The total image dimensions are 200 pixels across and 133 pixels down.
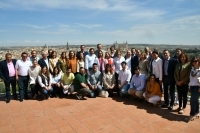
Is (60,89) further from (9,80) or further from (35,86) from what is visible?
(9,80)

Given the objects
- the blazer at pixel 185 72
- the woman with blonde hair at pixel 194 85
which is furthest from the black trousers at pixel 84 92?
the woman with blonde hair at pixel 194 85

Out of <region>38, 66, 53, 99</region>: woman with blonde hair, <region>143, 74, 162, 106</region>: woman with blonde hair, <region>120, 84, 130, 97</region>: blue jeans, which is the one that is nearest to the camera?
<region>143, 74, 162, 106</region>: woman with blonde hair

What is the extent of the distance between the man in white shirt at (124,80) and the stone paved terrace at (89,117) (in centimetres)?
46

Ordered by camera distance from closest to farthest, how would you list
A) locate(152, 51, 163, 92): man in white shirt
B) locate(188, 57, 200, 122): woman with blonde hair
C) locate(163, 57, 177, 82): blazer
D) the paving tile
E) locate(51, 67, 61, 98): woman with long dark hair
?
the paving tile, locate(188, 57, 200, 122): woman with blonde hair, locate(163, 57, 177, 82): blazer, locate(152, 51, 163, 92): man in white shirt, locate(51, 67, 61, 98): woman with long dark hair

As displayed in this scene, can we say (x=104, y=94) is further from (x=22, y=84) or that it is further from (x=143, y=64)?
(x=22, y=84)

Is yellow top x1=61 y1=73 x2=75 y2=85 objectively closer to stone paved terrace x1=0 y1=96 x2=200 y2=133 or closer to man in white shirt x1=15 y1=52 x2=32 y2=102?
stone paved terrace x1=0 y1=96 x2=200 y2=133

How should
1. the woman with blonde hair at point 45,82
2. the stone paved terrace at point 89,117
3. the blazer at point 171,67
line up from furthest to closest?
1. the woman with blonde hair at point 45,82
2. the blazer at point 171,67
3. the stone paved terrace at point 89,117

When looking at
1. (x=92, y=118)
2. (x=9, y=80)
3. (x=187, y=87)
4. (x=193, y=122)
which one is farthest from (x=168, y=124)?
(x=9, y=80)

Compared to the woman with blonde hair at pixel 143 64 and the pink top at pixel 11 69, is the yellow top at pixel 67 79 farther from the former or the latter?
the woman with blonde hair at pixel 143 64

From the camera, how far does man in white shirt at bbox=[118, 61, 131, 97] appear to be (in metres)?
6.18

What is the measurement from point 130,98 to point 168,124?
2.21m

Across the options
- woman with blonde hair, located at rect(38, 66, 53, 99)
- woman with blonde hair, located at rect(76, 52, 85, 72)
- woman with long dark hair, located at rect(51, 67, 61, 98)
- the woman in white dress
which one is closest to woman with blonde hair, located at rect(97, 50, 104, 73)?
woman with blonde hair, located at rect(76, 52, 85, 72)

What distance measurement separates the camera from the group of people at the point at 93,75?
17.5 feet

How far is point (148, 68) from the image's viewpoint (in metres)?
6.04
